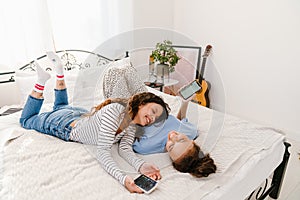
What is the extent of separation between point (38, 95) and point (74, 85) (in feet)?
1.15

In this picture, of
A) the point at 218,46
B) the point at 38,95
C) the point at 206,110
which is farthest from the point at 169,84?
the point at 218,46

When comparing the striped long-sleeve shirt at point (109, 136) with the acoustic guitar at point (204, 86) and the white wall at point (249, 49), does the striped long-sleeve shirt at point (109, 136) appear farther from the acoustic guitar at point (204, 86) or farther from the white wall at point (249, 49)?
the acoustic guitar at point (204, 86)

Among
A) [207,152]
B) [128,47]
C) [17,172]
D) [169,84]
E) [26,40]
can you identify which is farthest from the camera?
[26,40]

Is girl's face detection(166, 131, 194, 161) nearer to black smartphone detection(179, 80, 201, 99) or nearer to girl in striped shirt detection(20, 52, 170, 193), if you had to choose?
girl in striped shirt detection(20, 52, 170, 193)

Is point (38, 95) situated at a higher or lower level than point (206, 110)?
higher

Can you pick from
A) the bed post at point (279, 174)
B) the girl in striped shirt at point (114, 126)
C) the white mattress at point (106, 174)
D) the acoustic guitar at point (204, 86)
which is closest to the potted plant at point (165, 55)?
the white mattress at point (106, 174)

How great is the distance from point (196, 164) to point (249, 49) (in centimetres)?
177

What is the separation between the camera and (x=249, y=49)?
244 cm

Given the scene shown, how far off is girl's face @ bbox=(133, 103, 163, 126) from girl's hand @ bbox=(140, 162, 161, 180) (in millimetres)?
181

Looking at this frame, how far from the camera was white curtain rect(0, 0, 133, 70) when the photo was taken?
1.83 m

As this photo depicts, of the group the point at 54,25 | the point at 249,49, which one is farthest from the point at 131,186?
the point at 249,49

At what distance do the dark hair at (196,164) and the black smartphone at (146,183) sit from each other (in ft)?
0.53

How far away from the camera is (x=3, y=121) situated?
1.46 m

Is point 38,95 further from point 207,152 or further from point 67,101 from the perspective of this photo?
point 207,152
